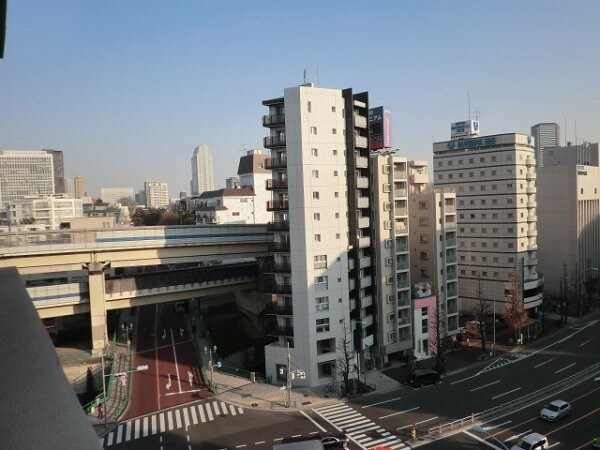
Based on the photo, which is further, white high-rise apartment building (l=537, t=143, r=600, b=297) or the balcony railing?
white high-rise apartment building (l=537, t=143, r=600, b=297)

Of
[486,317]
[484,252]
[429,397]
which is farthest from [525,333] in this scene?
[429,397]

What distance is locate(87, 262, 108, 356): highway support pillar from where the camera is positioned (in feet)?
144

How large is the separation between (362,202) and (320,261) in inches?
292

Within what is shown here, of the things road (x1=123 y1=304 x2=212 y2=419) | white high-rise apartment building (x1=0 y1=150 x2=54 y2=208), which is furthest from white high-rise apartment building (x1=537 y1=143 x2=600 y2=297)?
white high-rise apartment building (x1=0 y1=150 x2=54 y2=208)

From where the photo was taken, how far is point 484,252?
6488cm

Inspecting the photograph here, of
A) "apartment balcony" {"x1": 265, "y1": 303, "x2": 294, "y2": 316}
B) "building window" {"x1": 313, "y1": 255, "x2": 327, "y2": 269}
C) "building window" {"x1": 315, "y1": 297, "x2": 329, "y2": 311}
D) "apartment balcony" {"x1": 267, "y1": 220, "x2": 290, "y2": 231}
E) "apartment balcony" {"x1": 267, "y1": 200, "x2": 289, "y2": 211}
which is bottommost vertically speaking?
"apartment balcony" {"x1": 265, "y1": 303, "x2": 294, "y2": 316}

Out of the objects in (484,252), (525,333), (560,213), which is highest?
(560,213)

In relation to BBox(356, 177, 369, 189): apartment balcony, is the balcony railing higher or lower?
lower

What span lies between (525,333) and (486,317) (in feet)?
25.8

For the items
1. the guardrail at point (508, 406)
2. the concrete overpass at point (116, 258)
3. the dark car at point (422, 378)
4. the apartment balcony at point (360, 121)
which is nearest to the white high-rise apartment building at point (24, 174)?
the concrete overpass at point (116, 258)

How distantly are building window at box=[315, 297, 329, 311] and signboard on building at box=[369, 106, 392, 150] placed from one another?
16514mm

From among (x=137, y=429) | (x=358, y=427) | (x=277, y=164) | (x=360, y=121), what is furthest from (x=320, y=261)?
(x=137, y=429)

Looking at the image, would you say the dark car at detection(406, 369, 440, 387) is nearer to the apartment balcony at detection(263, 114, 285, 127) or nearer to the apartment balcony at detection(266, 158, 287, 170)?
the apartment balcony at detection(266, 158, 287, 170)

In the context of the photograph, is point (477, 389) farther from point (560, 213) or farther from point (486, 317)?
point (560, 213)
